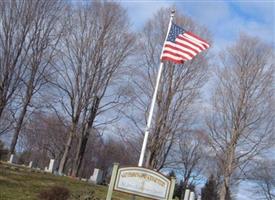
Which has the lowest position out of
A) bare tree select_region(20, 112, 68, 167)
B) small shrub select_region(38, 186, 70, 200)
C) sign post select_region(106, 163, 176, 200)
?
small shrub select_region(38, 186, 70, 200)

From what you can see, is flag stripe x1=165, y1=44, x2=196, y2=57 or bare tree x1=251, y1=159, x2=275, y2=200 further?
bare tree x1=251, y1=159, x2=275, y2=200

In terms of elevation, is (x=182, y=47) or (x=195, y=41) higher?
(x=195, y=41)

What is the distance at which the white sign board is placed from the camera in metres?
10.8

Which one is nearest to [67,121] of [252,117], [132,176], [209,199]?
[252,117]

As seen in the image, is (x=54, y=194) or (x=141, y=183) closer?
(x=141, y=183)

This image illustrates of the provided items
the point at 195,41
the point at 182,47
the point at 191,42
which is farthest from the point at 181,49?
the point at 195,41

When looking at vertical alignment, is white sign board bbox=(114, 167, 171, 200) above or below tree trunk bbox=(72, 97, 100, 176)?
below

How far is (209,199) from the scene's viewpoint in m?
62.5

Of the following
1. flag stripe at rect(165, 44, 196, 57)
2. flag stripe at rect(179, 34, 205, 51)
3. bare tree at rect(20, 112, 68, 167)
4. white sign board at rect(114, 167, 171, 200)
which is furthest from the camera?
bare tree at rect(20, 112, 68, 167)

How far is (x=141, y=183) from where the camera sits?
35.4 ft

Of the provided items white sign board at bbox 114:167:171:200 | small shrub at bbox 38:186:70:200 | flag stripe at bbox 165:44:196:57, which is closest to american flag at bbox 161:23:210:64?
flag stripe at bbox 165:44:196:57

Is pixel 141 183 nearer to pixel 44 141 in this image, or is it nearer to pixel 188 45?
pixel 188 45

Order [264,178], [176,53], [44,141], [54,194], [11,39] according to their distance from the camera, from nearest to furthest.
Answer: [54,194] → [176,53] → [11,39] → [264,178] → [44,141]

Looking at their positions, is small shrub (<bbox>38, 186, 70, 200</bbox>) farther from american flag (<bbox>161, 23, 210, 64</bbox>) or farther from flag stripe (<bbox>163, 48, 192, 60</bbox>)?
flag stripe (<bbox>163, 48, 192, 60</bbox>)
